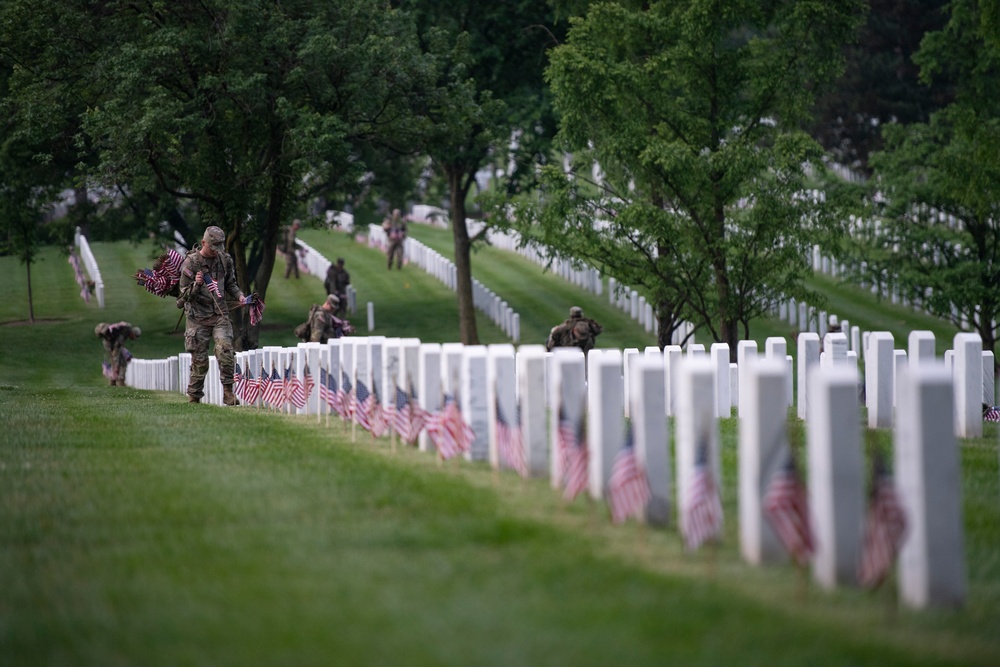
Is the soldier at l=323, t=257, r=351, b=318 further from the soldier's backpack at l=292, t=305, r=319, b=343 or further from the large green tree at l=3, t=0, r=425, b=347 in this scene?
the soldier's backpack at l=292, t=305, r=319, b=343

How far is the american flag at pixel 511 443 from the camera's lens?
27.2 ft

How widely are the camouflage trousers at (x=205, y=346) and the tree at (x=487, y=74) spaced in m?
15.9

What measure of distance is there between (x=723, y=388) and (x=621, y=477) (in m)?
9.12

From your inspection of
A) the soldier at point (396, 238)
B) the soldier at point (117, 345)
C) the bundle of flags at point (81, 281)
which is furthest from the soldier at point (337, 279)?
the soldier at point (117, 345)

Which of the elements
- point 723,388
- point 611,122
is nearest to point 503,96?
point 611,122

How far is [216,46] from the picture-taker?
2697 cm

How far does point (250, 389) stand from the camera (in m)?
16.9

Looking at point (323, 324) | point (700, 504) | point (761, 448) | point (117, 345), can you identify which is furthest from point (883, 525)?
point (117, 345)

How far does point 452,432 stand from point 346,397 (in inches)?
113

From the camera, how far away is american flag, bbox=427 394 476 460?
8961 mm

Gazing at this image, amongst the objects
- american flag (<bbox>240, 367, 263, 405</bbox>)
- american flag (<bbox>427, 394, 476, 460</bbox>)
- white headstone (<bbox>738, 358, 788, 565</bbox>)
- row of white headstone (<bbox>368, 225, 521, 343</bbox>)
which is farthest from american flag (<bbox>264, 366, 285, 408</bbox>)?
row of white headstone (<bbox>368, 225, 521, 343</bbox>)

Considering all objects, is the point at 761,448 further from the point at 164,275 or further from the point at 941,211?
the point at 941,211

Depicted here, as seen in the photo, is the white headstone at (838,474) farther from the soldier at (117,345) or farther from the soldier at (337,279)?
the soldier at (337,279)

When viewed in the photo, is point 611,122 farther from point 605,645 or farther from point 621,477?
point 605,645
